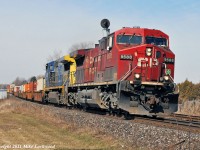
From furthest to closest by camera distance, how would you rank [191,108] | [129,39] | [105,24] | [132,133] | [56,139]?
[191,108], [105,24], [129,39], [56,139], [132,133]

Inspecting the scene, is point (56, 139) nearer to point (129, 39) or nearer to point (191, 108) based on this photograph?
point (129, 39)

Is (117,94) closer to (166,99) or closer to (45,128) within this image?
(166,99)

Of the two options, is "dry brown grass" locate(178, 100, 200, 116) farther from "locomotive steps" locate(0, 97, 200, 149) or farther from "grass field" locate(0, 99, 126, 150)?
"grass field" locate(0, 99, 126, 150)

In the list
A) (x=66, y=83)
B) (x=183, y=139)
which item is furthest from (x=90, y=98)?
(x=183, y=139)

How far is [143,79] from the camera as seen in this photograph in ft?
55.3

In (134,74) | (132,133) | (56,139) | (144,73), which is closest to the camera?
(132,133)

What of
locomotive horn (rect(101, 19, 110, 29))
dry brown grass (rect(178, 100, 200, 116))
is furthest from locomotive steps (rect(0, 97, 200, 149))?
dry brown grass (rect(178, 100, 200, 116))

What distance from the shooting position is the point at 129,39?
17.7 metres

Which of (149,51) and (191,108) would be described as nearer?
(149,51)

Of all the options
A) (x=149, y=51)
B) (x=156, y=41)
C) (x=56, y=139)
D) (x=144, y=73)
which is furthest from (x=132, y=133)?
(x=156, y=41)

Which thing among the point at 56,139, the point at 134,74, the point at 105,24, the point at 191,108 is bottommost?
the point at 56,139

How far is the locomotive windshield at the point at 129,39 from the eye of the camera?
57.9 ft

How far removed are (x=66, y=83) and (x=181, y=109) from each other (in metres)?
10.4

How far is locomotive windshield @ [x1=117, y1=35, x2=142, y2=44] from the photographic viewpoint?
695 inches
